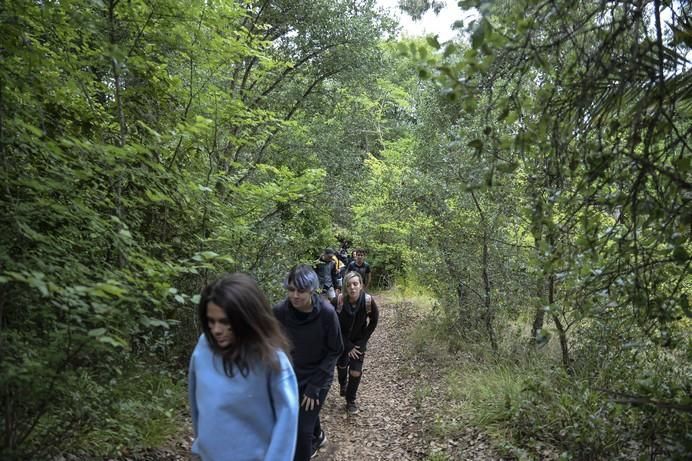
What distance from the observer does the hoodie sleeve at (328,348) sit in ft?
13.2

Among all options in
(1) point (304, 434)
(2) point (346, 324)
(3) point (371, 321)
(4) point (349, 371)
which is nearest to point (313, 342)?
(1) point (304, 434)

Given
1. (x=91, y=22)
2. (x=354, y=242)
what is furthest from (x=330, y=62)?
(x=354, y=242)

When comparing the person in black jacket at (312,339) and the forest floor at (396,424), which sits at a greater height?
the person in black jacket at (312,339)

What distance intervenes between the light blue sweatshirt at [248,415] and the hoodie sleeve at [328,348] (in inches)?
73.5

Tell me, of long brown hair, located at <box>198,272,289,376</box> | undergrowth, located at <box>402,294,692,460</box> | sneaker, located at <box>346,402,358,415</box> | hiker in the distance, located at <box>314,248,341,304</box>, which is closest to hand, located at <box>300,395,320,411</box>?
long brown hair, located at <box>198,272,289,376</box>

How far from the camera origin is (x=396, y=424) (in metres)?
6.50

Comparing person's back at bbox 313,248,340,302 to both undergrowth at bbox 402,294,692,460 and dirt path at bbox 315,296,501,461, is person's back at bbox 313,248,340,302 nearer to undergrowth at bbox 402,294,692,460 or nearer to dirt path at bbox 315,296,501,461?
dirt path at bbox 315,296,501,461

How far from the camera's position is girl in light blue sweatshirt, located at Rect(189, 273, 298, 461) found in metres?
2.12

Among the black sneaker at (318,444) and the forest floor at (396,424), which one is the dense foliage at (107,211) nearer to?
the forest floor at (396,424)

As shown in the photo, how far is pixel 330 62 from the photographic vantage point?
11.2 metres

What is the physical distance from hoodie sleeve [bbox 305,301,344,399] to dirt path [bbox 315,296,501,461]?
1860 mm

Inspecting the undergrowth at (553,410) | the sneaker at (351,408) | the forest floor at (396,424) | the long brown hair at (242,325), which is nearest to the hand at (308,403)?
the forest floor at (396,424)

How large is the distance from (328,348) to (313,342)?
6.0 inches

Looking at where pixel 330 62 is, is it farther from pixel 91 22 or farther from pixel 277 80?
pixel 91 22
